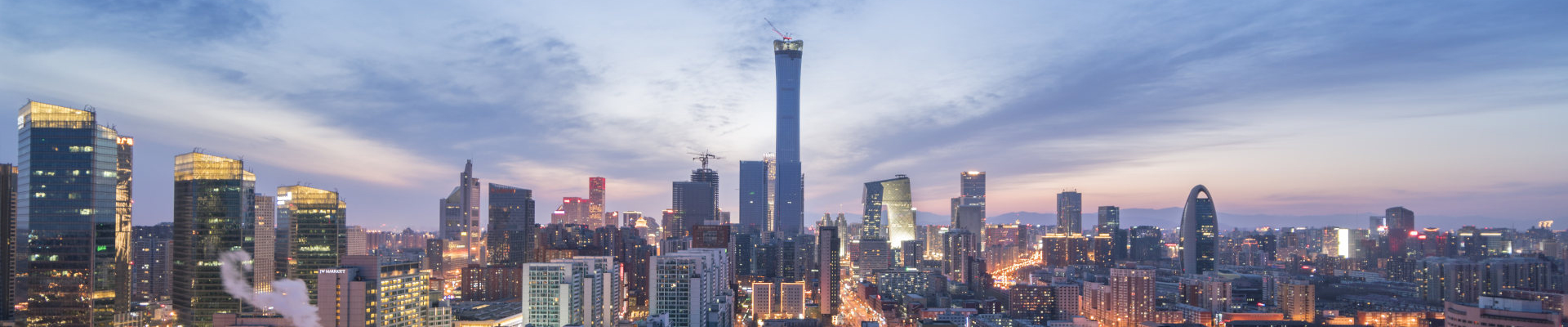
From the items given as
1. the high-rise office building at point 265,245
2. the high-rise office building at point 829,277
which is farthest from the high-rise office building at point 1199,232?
the high-rise office building at point 265,245

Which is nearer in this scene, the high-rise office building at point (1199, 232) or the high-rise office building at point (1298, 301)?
the high-rise office building at point (1298, 301)

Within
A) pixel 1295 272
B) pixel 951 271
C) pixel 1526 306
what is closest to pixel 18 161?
pixel 1526 306

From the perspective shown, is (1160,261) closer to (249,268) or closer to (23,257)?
(249,268)

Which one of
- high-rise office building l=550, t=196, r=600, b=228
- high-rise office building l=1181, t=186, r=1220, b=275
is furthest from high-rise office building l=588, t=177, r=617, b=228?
high-rise office building l=1181, t=186, r=1220, b=275

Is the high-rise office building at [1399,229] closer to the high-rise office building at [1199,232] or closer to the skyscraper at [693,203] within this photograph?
the high-rise office building at [1199,232]

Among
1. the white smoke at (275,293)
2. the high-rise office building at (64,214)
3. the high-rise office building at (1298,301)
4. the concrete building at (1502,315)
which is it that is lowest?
the high-rise office building at (1298,301)

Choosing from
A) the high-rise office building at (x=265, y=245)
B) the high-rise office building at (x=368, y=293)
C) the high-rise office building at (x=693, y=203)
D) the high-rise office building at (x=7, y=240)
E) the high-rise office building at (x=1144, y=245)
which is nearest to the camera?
the high-rise office building at (x=368, y=293)

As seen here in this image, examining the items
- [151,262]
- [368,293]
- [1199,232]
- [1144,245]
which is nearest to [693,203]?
[1144,245]
